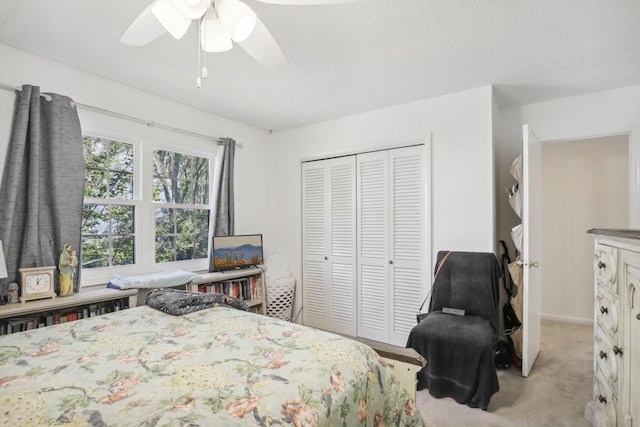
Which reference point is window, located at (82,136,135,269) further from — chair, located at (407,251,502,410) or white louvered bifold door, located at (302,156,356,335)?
chair, located at (407,251,502,410)

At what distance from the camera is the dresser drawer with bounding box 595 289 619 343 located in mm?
1499

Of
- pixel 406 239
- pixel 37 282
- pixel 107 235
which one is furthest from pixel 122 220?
pixel 406 239

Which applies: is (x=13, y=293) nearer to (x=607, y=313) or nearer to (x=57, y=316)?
(x=57, y=316)

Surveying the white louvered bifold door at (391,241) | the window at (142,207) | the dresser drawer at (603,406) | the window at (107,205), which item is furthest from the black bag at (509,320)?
the window at (107,205)

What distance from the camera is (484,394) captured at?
2.21 meters

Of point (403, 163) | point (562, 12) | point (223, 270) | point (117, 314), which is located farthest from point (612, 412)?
point (223, 270)

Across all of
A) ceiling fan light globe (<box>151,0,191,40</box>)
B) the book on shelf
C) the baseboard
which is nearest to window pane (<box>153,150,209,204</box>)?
the book on shelf

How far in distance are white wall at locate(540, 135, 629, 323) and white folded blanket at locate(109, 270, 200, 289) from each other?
4.30 meters

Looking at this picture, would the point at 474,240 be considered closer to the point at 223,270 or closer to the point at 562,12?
the point at 562,12

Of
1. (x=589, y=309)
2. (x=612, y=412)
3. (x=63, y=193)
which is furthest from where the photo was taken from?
(x=589, y=309)

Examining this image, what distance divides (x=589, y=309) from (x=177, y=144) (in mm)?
5056

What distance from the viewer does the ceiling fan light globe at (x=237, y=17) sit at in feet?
4.60

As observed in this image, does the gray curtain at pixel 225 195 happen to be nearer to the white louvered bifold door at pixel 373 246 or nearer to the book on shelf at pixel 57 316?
the book on shelf at pixel 57 316

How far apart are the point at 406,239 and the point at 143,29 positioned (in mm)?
2677
